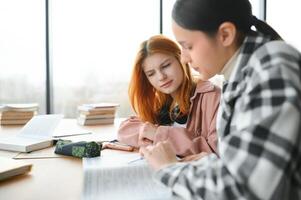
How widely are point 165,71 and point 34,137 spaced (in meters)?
0.68

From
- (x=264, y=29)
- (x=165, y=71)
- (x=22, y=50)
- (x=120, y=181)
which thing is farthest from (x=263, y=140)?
(x=22, y=50)

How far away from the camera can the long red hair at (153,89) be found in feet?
5.10

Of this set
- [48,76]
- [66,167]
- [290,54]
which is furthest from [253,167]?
[48,76]

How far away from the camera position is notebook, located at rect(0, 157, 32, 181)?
1.02 meters

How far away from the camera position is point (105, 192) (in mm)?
914

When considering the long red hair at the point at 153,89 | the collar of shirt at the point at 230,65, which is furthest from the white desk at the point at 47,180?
the collar of shirt at the point at 230,65

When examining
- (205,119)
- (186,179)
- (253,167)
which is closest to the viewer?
(253,167)

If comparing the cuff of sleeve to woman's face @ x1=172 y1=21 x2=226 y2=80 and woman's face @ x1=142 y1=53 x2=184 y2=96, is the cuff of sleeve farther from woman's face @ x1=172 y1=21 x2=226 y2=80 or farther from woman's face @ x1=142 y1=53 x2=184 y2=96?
woman's face @ x1=142 y1=53 x2=184 y2=96

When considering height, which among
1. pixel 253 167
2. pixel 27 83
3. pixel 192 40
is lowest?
pixel 27 83

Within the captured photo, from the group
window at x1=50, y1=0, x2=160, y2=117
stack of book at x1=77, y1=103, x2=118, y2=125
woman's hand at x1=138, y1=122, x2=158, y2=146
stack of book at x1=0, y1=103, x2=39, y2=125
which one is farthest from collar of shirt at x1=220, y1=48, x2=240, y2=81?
window at x1=50, y1=0, x2=160, y2=117

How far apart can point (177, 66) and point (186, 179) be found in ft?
2.98

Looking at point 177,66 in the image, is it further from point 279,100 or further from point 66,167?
point 279,100

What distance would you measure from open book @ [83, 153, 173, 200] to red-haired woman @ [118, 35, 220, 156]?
0.20 m

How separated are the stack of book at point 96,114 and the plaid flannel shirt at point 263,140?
1.53 meters
